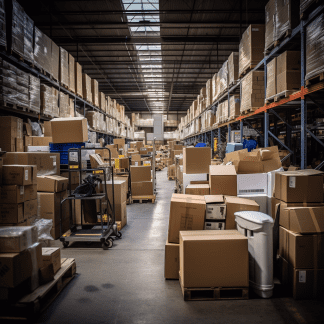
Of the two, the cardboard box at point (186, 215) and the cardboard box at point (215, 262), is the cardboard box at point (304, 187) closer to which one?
the cardboard box at point (215, 262)

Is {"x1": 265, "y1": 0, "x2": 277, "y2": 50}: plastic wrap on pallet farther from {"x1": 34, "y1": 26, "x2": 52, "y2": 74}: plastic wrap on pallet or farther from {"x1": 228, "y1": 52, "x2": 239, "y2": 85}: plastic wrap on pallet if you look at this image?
{"x1": 34, "y1": 26, "x2": 52, "y2": 74}: plastic wrap on pallet

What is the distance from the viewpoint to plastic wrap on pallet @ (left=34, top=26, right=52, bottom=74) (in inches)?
247

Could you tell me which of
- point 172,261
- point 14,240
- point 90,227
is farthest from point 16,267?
point 90,227

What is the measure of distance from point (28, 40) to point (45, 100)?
5.00ft

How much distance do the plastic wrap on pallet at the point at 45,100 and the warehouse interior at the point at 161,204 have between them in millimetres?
46

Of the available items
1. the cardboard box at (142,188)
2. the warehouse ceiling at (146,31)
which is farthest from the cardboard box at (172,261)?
the warehouse ceiling at (146,31)

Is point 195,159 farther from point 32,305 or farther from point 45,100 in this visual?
point 45,100

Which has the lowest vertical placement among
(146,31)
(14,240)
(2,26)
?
(14,240)

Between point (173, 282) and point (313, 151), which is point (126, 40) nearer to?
point (313, 151)

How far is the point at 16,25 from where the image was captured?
5.33m

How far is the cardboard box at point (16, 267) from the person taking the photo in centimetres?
216

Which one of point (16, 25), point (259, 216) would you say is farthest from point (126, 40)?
point (259, 216)

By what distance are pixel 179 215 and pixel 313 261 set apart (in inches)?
58.1

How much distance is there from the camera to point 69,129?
5.01 m
